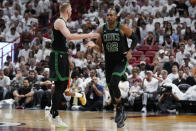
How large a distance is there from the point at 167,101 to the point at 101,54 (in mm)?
5162

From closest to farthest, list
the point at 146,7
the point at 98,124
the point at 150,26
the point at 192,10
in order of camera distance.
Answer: the point at 98,124 < the point at 150,26 < the point at 192,10 < the point at 146,7

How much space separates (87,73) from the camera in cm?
1650

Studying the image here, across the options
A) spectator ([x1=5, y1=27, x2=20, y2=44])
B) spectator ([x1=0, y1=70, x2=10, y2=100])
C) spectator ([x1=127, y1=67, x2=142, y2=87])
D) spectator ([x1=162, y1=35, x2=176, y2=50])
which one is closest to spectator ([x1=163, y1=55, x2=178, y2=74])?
spectator ([x1=127, y1=67, x2=142, y2=87])

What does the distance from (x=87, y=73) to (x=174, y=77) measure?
3.60 meters

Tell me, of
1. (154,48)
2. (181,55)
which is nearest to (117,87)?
(181,55)

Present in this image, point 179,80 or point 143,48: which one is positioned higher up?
point 143,48

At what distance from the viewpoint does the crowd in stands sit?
1462 centimetres

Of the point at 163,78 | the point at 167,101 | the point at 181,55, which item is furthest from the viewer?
the point at 181,55

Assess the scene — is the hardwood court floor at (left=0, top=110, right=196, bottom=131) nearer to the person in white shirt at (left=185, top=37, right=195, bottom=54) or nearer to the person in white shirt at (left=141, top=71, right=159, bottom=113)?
the person in white shirt at (left=141, top=71, right=159, bottom=113)

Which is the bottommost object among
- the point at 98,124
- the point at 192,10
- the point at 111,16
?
the point at 98,124

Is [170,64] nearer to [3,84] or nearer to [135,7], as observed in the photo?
[135,7]

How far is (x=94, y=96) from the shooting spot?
49.5 feet

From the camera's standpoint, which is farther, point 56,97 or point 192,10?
point 192,10

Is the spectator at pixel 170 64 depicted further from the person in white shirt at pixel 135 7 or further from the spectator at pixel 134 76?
the person in white shirt at pixel 135 7
